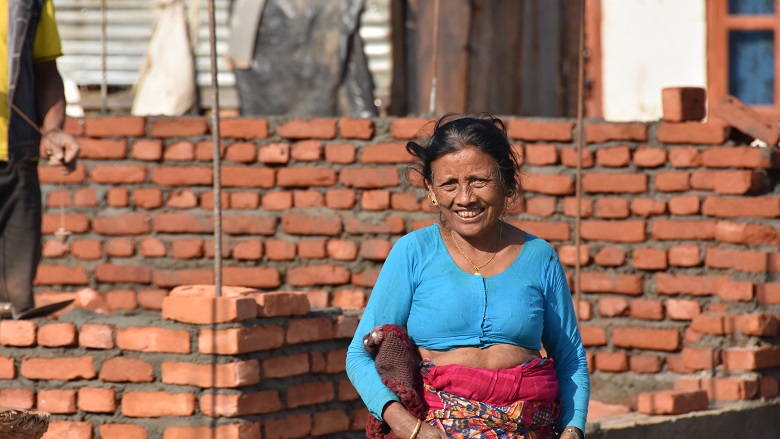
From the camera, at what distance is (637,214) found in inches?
243

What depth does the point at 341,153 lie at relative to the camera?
6.32m

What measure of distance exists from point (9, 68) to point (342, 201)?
1.85m

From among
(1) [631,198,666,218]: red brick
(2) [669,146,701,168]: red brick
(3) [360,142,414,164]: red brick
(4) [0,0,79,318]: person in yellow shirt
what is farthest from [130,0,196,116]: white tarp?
(2) [669,146,701,168]: red brick

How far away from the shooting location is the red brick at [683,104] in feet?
20.2

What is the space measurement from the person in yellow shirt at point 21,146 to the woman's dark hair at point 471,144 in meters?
2.09

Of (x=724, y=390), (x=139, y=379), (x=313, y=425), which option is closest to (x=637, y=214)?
(x=724, y=390)

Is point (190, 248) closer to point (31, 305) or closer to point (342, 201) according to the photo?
point (342, 201)

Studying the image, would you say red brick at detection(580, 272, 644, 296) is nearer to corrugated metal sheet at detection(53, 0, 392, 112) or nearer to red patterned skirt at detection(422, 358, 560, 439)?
red patterned skirt at detection(422, 358, 560, 439)

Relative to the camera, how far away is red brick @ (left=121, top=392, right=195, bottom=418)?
464cm

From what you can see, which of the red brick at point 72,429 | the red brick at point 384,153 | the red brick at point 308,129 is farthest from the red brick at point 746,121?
the red brick at point 72,429

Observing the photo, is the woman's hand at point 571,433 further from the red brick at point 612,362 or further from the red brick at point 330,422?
the red brick at point 612,362

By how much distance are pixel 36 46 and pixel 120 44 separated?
386 centimetres

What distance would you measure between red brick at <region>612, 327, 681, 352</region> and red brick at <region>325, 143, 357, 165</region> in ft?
5.11

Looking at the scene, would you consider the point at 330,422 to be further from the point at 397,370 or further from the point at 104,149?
the point at 104,149
